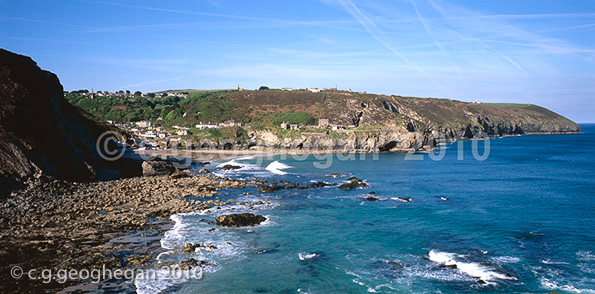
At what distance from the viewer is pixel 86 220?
91.2ft

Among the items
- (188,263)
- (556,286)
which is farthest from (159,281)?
(556,286)

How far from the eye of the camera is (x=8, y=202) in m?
30.4

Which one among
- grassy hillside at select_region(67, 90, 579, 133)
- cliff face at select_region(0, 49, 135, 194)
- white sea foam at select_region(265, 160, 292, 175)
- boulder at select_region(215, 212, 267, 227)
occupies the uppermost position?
grassy hillside at select_region(67, 90, 579, 133)

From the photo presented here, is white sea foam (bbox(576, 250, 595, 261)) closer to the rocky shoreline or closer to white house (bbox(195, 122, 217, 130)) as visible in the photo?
the rocky shoreline

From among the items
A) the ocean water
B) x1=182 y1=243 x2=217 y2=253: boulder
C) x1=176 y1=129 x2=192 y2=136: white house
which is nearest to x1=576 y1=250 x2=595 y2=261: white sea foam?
the ocean water

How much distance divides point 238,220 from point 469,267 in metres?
16.8

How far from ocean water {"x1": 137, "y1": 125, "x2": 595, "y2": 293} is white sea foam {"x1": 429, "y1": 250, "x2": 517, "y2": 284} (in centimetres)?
6

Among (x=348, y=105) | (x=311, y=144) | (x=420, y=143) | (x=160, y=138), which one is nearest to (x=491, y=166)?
(x=420, y=143)

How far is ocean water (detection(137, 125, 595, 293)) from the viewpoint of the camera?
18609mm

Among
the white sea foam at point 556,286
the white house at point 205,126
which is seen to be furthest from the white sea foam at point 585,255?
the white house at point 205,126

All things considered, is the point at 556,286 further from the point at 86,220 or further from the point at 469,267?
the point at 86,220

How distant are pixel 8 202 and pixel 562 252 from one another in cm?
4260

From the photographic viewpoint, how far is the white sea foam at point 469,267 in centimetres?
1928

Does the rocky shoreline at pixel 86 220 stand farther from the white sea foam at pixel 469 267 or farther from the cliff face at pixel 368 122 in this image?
the cliff face at pixel 368 122
